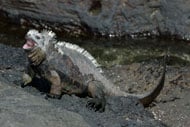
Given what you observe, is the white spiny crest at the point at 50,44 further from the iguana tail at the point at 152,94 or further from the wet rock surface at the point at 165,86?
the wet rock surface at the point at 165,86

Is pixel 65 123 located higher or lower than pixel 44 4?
Answer: lower

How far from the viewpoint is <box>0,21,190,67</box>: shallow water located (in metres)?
8.15

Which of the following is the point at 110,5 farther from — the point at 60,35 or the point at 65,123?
the point at 65,123

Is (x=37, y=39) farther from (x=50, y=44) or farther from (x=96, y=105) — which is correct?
(x=96, y=105)

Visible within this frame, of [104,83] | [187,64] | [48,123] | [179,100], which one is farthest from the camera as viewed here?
[187,64]

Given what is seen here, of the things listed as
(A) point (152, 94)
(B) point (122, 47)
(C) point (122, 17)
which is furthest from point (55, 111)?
(C) point (122, 17)

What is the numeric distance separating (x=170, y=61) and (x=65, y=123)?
3070mm

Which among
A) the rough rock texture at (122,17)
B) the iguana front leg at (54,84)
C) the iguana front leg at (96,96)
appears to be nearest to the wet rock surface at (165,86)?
the iguana front leg at (96,96)

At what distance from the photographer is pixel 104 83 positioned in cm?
631

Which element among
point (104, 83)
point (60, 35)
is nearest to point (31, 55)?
point (104, 83)

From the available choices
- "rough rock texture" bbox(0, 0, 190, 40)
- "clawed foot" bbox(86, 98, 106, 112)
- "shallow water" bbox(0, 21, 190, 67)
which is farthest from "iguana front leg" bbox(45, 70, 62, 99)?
"rough rock texture" bbox(0, 0, 190, 40)

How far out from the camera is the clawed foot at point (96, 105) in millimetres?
5898

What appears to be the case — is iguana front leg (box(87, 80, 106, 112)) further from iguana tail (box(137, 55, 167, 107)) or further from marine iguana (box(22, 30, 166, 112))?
iguana tail (box(137, 55, 167, 107))

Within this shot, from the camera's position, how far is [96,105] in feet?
19.4
